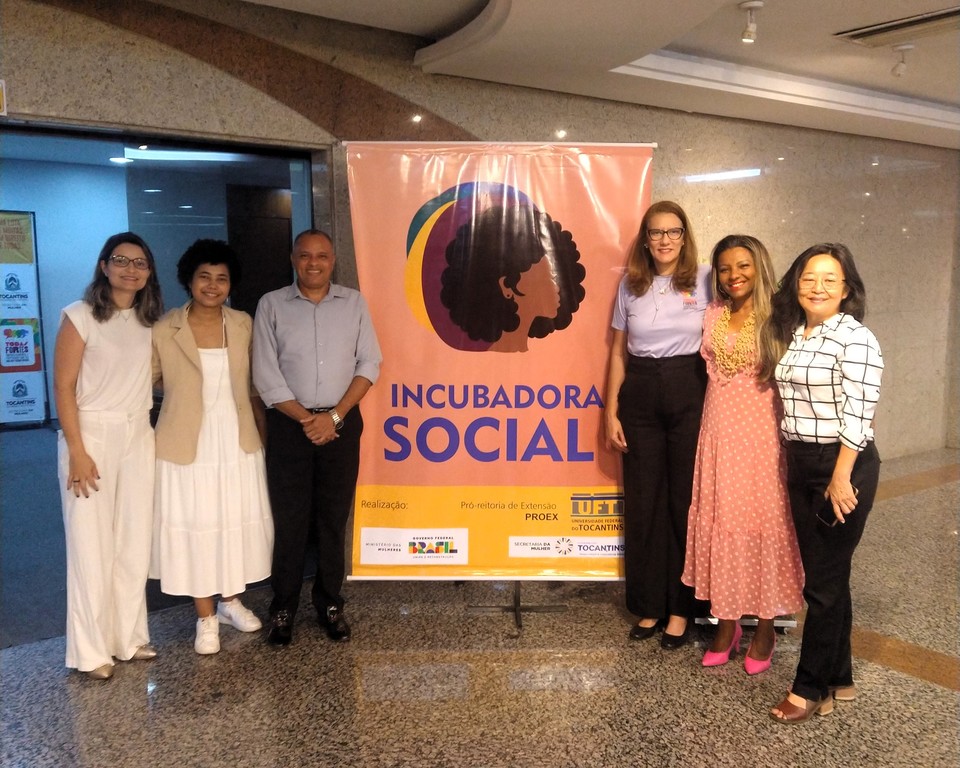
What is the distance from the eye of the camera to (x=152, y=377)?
298 centimetres

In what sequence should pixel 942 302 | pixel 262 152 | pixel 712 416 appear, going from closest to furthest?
pixel 712 416, pixel 262 152, pixel 942 302

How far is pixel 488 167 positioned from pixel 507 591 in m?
2.01

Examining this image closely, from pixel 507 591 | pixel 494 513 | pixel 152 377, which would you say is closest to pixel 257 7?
pixel 152 377

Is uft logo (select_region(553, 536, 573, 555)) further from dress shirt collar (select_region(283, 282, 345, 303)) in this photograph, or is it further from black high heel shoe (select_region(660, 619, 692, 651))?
dress shirt collar (select_region(283, 282, 345, 303))

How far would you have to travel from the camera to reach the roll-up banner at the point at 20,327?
336 centimetres

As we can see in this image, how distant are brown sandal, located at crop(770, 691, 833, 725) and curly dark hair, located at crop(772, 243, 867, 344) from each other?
4.06ft

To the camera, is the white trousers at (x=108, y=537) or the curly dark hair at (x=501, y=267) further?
the curly dark hair at (x=501, y=267)

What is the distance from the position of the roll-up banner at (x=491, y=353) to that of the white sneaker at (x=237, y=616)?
480 mm

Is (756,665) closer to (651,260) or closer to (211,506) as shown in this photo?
(651,260)

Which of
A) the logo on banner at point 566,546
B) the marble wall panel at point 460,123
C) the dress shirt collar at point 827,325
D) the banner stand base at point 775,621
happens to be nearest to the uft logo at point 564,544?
the logo on banner at point 566,546

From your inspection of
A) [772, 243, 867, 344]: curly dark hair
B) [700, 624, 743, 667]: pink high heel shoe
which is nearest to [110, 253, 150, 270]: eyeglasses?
[772, 243, 867, 344]: curly dark hair

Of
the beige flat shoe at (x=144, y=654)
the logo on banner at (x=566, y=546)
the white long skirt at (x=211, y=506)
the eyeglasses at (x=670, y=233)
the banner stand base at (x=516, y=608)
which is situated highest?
the eyeglasses at (x=670, y=233)

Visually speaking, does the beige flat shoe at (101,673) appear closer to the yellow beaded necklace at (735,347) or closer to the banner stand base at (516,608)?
the banner stand base at (516,608)

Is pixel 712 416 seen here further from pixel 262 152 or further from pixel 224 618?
pixel 262 152
